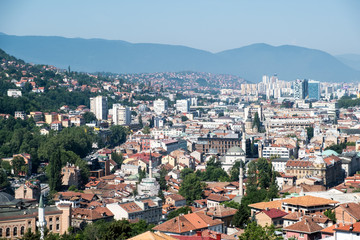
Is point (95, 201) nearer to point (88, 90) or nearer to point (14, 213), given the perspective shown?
point (14, 213)

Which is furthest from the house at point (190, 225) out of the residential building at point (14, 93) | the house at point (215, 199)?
the residential building at point (14, 93)

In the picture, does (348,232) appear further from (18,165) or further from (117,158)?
A: (117,158)

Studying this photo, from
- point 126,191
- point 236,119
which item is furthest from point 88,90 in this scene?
point 126,191

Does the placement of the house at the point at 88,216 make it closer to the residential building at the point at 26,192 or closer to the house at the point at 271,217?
the residential building at the point at 26,192

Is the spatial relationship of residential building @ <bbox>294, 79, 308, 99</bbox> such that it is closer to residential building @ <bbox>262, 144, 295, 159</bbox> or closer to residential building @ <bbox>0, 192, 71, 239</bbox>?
residential building @ <bbox>262, 144, 295, 159</bbox>

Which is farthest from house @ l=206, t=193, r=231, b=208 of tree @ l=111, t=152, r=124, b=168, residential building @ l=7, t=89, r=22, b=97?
residential building @ l=7, t=89, r=22, b=97

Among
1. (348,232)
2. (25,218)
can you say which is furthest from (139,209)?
(348,232)
